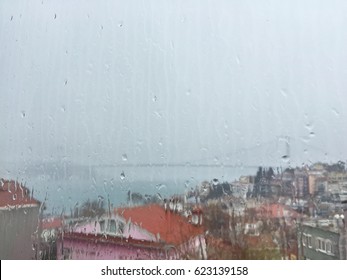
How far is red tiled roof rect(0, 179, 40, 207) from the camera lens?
1.19 metres

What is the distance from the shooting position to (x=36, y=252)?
3.91ft

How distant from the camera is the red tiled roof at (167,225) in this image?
3.58 ft

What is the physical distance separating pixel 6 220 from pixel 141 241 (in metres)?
0.40

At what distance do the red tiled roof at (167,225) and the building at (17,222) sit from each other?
294 millimetres

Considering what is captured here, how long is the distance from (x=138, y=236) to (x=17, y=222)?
0.36 meters

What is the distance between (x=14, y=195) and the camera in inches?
47.5

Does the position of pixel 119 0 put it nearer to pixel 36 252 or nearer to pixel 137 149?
pixel 137 149

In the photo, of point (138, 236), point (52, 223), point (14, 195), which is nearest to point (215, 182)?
point (138, 236)

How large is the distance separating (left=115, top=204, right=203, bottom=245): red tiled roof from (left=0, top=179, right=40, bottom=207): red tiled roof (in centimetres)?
30

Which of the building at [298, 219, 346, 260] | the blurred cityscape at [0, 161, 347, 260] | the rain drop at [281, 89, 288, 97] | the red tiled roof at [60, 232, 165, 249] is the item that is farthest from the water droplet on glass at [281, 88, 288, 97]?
the red tiled roof at [60, 232, 165, 249]

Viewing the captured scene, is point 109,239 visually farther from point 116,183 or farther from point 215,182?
point 215,182

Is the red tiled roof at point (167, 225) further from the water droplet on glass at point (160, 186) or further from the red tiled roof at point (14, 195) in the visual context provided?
the red tiled roof at point (14, 195)

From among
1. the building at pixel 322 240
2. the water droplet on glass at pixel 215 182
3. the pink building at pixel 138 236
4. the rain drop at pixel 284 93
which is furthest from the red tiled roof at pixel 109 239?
the rain drop at pixel 284 93
